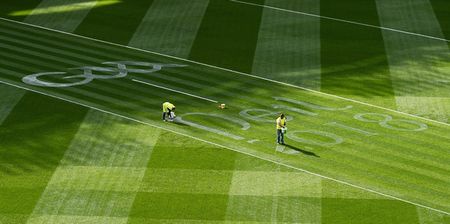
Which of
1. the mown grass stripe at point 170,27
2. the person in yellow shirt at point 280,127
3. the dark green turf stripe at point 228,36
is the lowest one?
the mown grass stripe at point 170,27

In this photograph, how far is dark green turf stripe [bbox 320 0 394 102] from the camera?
5378 cm

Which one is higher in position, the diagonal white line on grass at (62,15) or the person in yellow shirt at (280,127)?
the person in yellow shirt at (280,127)

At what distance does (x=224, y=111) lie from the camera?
4978 centimetres

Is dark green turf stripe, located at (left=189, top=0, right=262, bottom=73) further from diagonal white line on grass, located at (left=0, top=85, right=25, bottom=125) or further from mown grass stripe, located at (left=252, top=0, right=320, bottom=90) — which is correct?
diagonal white line on grass, located at (left=0, top=85, right=25, bottom=125)

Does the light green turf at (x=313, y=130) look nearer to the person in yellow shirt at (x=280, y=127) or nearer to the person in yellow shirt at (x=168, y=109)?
the person in yellow shirt at (x=280, y=127)

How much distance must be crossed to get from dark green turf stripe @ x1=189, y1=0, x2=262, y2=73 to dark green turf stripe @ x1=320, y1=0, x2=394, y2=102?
4971 mm

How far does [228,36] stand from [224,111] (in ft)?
44.0

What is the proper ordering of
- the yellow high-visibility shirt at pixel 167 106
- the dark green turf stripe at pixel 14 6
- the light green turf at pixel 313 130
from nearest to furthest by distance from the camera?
the light green turf at pixel 313 130
the yellow high-visibility shirt at pixel 167 106
the dark green turf stripe at pixel 14 6

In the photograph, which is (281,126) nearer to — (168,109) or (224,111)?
(224,111)

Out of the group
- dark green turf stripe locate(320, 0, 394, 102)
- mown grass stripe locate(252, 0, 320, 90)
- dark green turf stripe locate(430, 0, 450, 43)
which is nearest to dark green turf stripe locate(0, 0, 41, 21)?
mown grass stripe locate(252, 0, 320, 90)

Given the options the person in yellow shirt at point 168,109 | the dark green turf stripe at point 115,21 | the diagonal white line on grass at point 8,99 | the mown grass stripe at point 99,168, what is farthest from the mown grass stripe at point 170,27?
Answer: the mown grass stripe at point 99,168

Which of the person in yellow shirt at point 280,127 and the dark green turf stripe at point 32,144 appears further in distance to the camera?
the person in yellow shirt at point 280,127

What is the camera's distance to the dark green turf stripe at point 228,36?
5803 centimetres

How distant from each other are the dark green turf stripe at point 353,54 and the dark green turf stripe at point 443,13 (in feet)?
15.2
